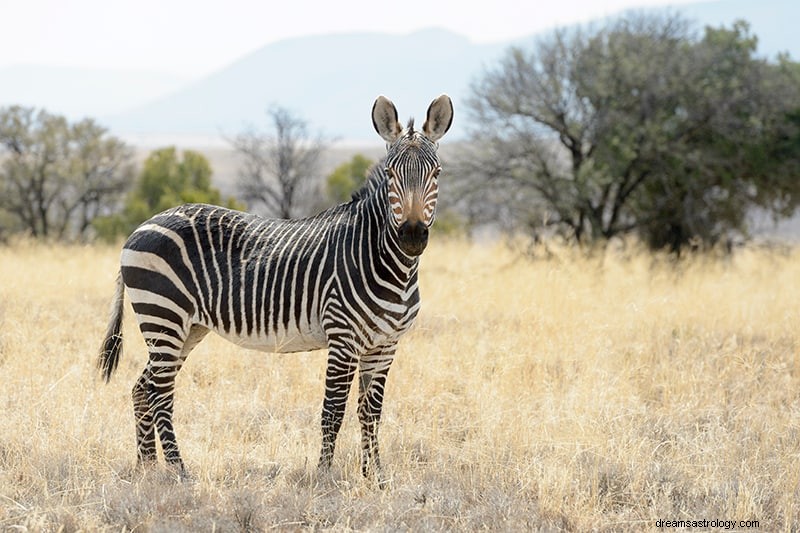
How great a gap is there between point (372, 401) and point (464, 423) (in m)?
1.40

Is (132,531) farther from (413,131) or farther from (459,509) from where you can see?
(413,131)

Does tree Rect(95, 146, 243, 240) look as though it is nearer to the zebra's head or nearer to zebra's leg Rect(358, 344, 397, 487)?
zebra's leg Rect(358, 344, 397, 487)

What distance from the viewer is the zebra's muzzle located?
4543 millimetres

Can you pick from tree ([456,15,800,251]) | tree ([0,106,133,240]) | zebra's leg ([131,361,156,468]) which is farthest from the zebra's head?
tree ([0,106,133,240])

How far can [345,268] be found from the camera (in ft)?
16.5

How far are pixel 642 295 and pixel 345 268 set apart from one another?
672cm

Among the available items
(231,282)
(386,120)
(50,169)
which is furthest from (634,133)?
(50,169)

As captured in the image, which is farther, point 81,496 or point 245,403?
point 245,403

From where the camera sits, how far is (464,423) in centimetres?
647

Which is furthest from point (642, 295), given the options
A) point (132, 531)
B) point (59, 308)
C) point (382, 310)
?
point (132, 531)

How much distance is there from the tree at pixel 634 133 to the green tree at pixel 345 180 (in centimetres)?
1002

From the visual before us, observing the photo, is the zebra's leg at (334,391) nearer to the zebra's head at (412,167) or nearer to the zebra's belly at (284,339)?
the zebra's belly at (284,339)

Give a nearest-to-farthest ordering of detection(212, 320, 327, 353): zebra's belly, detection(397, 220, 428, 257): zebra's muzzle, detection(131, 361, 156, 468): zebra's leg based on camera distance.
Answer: detection(397, 220, 428, 257): zebra's muzzle, detection(212, 320, 327, 353): zebra's belly, detection(131, 361, 156, 468): zebra's leg

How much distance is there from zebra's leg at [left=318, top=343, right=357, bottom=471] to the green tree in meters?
20.8
